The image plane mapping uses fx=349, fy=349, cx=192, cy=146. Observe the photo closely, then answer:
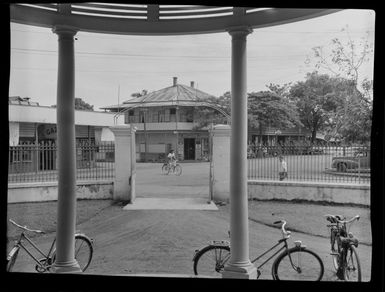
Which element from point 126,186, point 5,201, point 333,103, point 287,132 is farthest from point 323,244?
point 5,201

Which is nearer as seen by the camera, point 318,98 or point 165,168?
point 318,98

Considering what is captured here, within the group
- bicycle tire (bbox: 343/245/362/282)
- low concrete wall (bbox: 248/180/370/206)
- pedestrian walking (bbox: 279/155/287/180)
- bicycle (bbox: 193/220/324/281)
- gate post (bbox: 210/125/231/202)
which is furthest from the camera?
gate post (bbox: 210/125/231/202)

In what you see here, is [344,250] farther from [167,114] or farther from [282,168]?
[167,114]

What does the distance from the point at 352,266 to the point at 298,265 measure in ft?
1.07

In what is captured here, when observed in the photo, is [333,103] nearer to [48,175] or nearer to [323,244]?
[323,244]

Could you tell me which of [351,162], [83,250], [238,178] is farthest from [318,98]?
[83,250]

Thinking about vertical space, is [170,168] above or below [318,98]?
below

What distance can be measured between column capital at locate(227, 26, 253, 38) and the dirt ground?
4.67 ft

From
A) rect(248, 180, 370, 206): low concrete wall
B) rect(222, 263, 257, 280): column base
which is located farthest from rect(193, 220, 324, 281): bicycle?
rect(248, 180, 370, 206): low concrete wall

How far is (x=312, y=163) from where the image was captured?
271 cm

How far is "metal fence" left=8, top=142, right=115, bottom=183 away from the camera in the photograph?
245 cm

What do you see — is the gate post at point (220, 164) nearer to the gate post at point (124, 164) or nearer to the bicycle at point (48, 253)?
the gate post at point (124, 164)

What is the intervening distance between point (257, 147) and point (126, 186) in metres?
1.21

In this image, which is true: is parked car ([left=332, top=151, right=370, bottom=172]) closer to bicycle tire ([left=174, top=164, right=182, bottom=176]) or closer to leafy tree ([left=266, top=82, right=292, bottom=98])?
leafy tree ([left=266, top=82, right=292, bottom=98])
